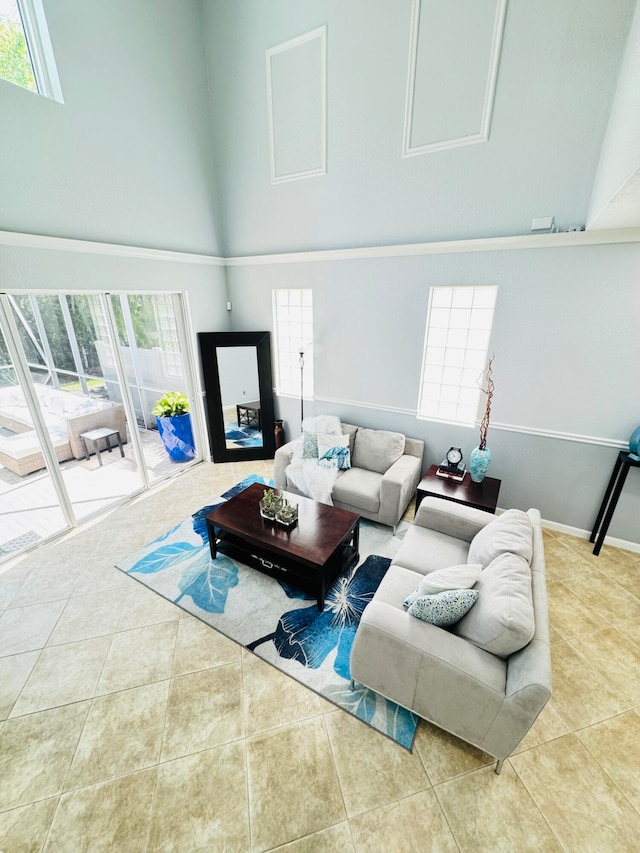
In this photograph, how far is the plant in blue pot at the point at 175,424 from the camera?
4.68 metres

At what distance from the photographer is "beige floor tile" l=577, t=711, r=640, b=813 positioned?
5.78ft

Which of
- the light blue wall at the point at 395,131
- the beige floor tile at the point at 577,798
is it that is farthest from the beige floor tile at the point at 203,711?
the light blue wall at the point at 395,131

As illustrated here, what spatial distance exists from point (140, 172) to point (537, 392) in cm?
472

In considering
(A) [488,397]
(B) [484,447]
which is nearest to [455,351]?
(A) [488,397]

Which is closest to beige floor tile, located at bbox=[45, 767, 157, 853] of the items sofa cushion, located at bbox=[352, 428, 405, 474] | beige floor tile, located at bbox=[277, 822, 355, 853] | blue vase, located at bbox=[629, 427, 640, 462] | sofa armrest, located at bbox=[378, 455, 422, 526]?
beige floor tile, located at bbox=[277, 822, 355, 853]

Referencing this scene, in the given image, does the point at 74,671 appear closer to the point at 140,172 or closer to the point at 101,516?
the point at 101,516

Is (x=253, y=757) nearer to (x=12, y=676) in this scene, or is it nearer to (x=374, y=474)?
(x=12, y=676)

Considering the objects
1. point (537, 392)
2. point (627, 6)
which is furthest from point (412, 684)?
point (627, 6)

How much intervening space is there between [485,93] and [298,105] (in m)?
1.97

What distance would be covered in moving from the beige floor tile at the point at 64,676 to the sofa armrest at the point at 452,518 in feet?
8.29

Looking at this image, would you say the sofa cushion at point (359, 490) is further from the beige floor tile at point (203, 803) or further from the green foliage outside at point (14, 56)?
the green foliage outside at point (14, 56)

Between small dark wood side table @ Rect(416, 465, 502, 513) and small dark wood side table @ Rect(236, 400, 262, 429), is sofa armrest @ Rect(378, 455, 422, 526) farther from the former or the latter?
small dark wood side table @ Rect(236, 400, 262, 429)

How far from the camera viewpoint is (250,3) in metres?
3.73

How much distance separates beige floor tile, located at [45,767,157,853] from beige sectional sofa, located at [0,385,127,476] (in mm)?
2593
